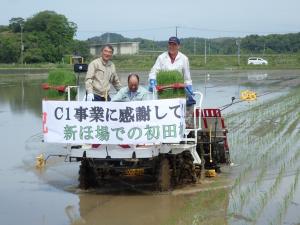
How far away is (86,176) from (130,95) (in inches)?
55.6

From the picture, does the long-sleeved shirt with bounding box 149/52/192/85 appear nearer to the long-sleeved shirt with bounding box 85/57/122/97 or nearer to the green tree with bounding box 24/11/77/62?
the long-sleeved shirt with bounding box 85/57/122/97

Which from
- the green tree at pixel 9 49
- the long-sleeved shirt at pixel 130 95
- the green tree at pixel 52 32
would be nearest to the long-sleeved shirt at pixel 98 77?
the long-sleeved shirt at pixel 130 95

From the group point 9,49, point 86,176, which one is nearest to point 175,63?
point 86,176

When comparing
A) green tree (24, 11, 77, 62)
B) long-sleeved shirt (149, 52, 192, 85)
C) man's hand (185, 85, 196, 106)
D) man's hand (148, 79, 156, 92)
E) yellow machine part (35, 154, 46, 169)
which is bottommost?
yellow machine part (35, 154, 46, 169)

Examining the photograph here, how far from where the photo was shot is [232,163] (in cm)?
1086

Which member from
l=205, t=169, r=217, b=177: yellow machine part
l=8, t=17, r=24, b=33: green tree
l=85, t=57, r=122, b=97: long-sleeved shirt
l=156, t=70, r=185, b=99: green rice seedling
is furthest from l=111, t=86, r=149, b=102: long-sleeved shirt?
l=8, t=17, r=24, b=33: green tree

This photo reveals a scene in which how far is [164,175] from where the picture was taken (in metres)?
8.91

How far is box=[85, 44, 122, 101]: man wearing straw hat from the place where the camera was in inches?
370

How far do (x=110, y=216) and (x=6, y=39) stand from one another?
6732 centimetres

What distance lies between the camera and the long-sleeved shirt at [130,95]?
8.98 metres

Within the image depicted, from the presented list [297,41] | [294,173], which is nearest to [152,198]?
[294,173]

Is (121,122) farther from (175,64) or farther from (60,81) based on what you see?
(175,64)

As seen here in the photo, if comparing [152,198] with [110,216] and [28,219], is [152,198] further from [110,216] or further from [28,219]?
[28,219]

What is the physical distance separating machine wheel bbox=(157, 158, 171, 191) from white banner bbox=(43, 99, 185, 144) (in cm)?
48
